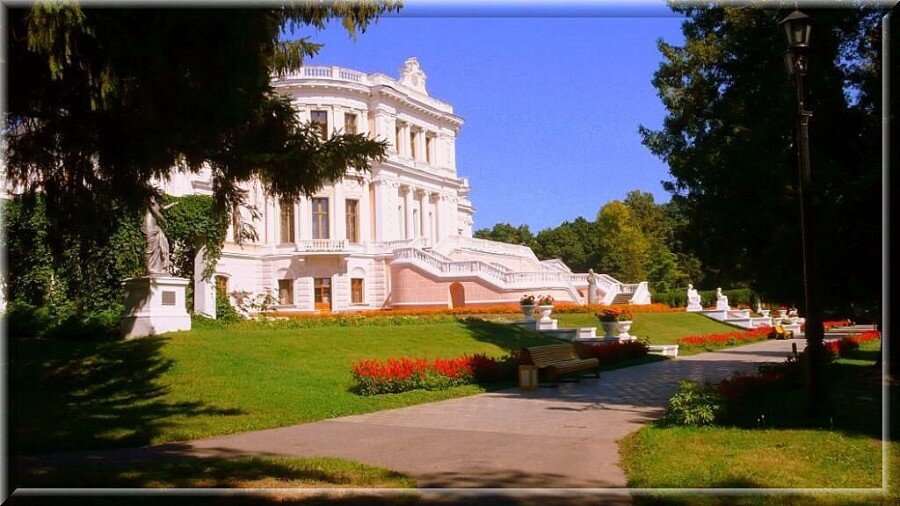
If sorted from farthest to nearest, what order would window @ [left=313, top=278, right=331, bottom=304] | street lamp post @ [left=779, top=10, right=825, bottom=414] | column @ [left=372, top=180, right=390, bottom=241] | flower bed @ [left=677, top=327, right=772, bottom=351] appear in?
flower bed @ [left=677, top=327, right=772, bottom=351]
window @ [left=313, top=278, right=331, bottom=304]
column @ [left=372, top=180, right=390, bottom=241]
street lamp post @ [left=779, top=10, right=825, bottom=414]

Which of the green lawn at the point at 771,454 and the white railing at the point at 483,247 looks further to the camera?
the white railing at the point at 483,247

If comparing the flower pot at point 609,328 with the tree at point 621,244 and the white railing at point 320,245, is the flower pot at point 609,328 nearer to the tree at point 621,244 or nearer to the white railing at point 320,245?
the tree at point 621,244

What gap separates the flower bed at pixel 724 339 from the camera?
2241 centimetres

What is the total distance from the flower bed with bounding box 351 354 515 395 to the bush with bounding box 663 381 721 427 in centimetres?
546

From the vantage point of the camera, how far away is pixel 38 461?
8000 mm

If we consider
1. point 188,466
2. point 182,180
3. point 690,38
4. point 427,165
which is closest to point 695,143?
point 690,38

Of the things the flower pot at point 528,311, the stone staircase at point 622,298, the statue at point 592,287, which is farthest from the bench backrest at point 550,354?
the flower pot at point 528,311

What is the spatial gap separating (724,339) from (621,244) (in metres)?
13.1

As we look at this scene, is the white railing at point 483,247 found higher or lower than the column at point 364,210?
lower

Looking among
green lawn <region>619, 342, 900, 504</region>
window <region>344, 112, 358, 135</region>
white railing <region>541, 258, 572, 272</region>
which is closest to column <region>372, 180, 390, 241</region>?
window <region>344, 112, 358, 135</region>

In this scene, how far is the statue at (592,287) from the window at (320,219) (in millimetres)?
5209

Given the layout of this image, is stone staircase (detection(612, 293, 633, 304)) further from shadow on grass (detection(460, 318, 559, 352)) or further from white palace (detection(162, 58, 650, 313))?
shadow on grass (detection(460, 318, 559, 352))

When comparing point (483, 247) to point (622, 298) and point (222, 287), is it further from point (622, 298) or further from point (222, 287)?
point (222, 287)

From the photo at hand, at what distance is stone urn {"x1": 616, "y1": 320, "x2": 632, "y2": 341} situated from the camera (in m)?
19.3
